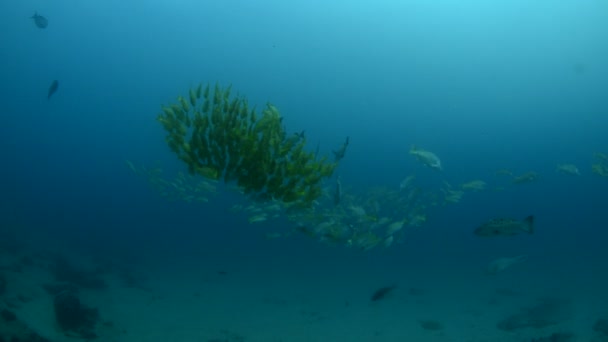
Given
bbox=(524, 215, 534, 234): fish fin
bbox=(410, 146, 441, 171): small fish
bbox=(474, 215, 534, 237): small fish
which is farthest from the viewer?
bbox=(410, 146, 441, 171): small fish

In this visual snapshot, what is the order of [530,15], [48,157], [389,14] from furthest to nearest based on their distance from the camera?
[48,157], [389,14], [530,15]

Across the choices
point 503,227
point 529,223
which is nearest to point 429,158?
point 503,227

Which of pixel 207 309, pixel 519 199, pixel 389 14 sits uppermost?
pixel 389 14

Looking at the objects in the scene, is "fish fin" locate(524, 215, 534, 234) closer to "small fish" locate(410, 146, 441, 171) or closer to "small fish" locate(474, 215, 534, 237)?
→ "small fish" locate(474, 215, 534, 237)

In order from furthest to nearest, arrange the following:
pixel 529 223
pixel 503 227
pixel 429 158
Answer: pixel 429 158
pixel 503 227
pixel 529 223

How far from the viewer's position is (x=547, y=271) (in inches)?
1228

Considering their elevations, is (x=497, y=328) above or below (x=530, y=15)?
below

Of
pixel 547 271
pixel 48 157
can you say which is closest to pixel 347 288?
pixel 547 271

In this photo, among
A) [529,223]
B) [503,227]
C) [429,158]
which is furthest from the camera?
[429,158]

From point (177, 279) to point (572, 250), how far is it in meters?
42.7

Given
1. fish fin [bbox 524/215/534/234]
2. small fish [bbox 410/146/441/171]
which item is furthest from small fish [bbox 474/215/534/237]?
small fish [bbox 410/146/441/171]

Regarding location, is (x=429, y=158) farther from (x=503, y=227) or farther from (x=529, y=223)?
(x=529, y=223)

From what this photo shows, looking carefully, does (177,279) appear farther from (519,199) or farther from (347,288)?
(519,199)

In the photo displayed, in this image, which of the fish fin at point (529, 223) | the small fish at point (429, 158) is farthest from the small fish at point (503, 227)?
the small fish at point (429, 158)
